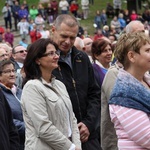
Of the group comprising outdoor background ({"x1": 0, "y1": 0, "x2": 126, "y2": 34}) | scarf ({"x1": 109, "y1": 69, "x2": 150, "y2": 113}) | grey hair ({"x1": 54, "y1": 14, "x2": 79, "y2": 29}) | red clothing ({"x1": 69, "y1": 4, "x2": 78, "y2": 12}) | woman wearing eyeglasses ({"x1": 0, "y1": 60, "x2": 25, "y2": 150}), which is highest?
grey hair ({"x1": 54, "y1": 14, "x2": 79, "y2": 29})

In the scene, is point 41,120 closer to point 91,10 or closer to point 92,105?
point 92,105

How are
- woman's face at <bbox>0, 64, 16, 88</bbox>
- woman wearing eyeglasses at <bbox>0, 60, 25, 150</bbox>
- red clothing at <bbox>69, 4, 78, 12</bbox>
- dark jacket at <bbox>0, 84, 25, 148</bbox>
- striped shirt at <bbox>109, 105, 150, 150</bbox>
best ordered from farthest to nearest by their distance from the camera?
red clothing at <bbox>69, 4, 78, 12</bbox>, woman's face at <bbox>0, 64, 16, 88</bbox>, woman wearing eyeglasses at <bbox>0, 60, 25, 150</bbox>, dark jacket at <bbox>0, 84, 25, 148</bbox>, striped shirt at <bbox>109, 105, 150, 150</bbox>

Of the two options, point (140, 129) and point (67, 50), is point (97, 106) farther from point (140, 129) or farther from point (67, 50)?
point (140, 129)

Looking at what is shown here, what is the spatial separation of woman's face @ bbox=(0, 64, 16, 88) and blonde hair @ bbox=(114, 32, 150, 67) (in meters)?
2.18

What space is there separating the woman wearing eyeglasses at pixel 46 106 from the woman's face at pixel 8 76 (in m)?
1.28

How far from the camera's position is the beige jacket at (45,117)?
4.07 meters

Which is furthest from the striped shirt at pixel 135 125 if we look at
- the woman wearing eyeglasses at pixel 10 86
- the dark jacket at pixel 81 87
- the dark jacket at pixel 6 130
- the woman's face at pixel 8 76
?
the woman's face at pixel 8 76

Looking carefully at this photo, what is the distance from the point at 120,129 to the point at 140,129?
198 millimetres

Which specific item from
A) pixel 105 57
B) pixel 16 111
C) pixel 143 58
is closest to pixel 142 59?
pixel 143 58

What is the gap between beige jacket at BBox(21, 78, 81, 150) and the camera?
407cm

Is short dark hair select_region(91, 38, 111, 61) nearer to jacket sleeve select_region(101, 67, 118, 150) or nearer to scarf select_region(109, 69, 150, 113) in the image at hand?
jacket sleeve select_region(101, 67, 118, 150)

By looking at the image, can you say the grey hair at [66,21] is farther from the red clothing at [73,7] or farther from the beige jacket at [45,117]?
the red clothing at [73,7]

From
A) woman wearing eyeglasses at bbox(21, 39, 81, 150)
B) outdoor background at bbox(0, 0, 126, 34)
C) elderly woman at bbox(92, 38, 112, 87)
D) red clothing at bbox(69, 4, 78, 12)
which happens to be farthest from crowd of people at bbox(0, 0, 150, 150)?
red clothing at bbox(69, 4, 78, 12)

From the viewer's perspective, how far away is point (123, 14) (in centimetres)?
3191
